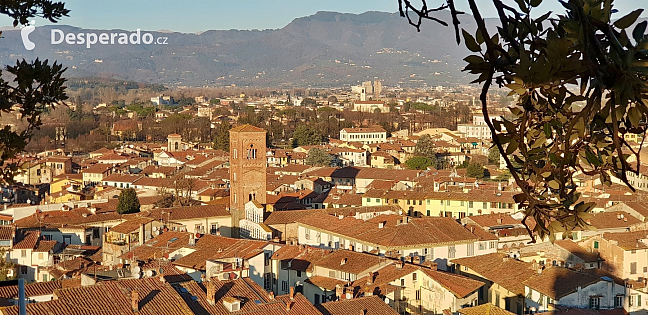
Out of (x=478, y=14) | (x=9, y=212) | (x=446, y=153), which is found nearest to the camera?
(x=478, y=14)

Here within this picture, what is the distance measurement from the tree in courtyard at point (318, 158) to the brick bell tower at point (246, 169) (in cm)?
1701

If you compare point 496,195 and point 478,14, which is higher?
point 478,14

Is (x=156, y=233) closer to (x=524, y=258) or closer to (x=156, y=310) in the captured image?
(x=524, y=258)

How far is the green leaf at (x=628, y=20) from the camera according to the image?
125 centimetres

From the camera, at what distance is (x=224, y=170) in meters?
38.3

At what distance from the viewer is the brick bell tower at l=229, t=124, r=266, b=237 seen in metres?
25.0

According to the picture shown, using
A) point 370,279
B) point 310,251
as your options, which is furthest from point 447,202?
point 370,279

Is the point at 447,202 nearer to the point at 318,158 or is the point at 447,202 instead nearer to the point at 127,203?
the point at 127,203

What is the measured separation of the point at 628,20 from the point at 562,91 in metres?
0.18

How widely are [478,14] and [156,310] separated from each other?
9857 millimetres

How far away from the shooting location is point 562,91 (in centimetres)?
141

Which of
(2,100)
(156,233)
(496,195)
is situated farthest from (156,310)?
(496,195)

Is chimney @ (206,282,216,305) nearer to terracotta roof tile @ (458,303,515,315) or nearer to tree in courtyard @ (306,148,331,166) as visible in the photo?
terracotta roof tile @ (458,303,515,315)

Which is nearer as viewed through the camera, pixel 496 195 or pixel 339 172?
pixel 496 195
